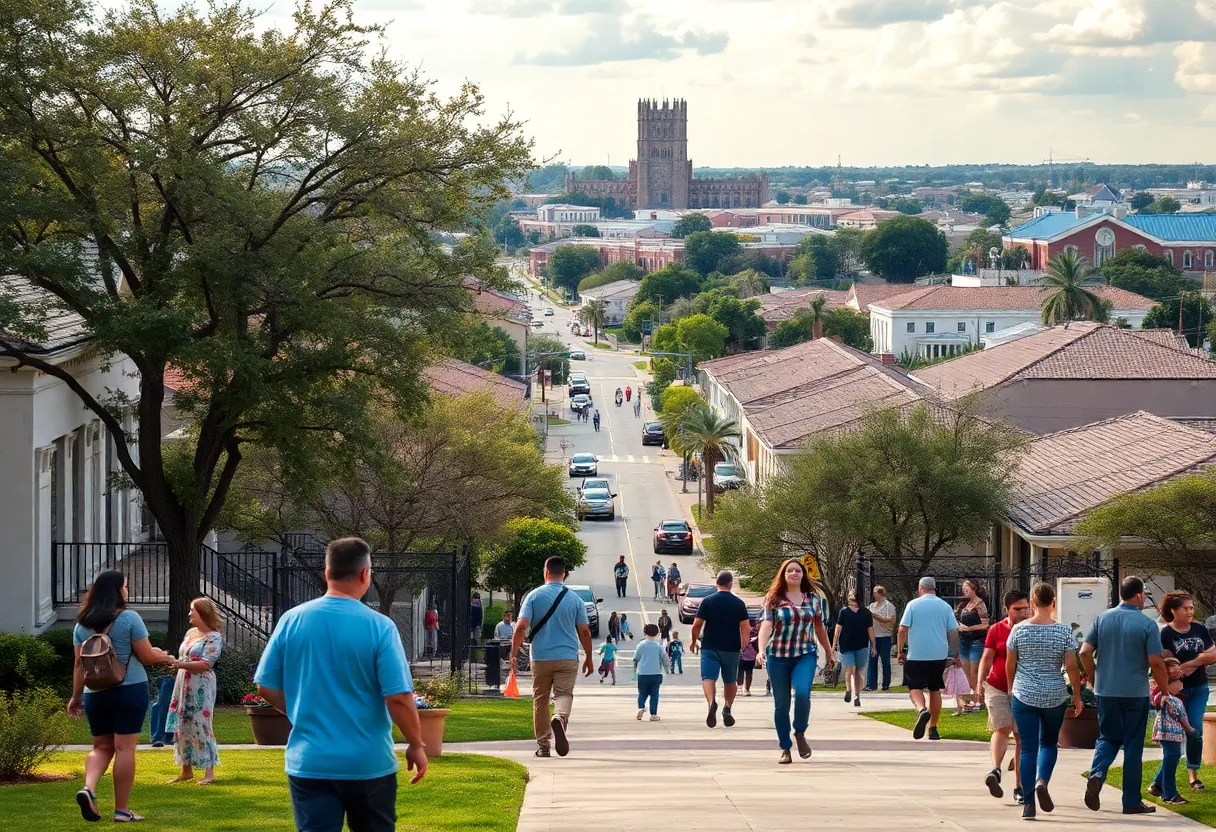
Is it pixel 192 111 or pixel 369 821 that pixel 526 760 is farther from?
pixel 192 111

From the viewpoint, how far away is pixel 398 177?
21.6 metres

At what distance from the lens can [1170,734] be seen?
1063cm

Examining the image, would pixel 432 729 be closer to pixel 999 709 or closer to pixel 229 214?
pixel 999 709

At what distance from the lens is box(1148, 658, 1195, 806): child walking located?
10461 millimetres

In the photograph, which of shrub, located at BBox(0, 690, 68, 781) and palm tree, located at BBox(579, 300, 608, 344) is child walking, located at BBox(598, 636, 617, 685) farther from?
palm tree, located at BBox(579, 300, 608, 344)

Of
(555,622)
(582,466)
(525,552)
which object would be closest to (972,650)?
(555,622)

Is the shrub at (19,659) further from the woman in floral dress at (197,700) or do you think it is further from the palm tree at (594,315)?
the palm tree at (594,315)

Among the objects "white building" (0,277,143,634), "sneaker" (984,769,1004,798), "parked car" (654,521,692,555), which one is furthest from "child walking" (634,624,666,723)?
"parked car" (654,521,692,555)

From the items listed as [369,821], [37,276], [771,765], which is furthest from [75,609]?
[369,821]

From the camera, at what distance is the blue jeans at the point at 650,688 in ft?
53.8

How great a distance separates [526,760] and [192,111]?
11.0 m

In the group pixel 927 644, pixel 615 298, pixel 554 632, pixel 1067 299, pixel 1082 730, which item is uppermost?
pixel 615 298

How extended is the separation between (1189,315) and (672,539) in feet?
220

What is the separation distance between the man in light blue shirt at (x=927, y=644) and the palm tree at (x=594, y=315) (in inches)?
5701
